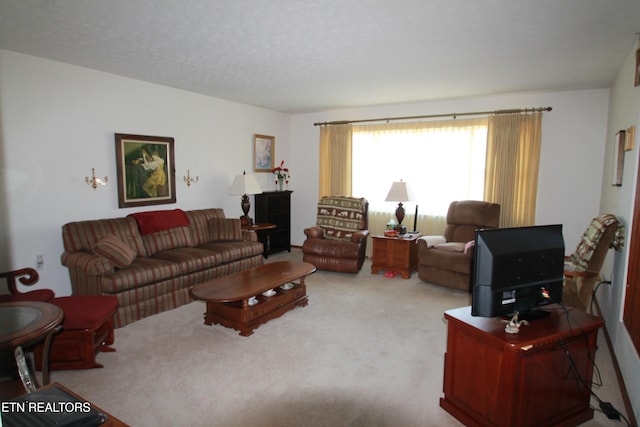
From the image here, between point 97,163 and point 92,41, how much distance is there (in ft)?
4.73

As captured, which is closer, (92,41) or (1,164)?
(92,41)

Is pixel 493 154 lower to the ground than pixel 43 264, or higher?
higher

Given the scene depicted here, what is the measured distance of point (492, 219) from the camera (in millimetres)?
4844

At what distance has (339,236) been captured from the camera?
5.55 metres

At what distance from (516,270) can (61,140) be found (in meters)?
4.20

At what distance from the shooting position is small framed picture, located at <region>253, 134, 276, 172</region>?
20.3ft

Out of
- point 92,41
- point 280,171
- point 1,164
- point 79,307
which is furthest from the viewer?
point 280,171

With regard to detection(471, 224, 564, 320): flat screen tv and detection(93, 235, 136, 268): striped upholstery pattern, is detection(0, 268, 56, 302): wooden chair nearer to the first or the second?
detection(93, 235, 136, 268): striped upholstery pattern

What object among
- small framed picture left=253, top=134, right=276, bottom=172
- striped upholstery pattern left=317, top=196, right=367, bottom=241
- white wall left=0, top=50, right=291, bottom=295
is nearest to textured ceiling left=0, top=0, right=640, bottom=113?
white wall left=0, top=50, right=291, bottom=295

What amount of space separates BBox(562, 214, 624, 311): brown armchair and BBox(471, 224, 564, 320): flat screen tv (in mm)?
1275

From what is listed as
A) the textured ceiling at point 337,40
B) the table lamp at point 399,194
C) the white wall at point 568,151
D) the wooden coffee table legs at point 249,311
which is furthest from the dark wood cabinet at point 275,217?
the white wall at point 568,151

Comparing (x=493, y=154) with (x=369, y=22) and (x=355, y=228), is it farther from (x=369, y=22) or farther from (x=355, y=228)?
(x=369, y=22)

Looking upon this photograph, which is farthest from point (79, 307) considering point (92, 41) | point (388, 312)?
point (388, 312)

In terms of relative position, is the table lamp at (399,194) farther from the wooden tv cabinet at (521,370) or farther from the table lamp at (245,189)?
the wooden tv cabinet at (521,370)
